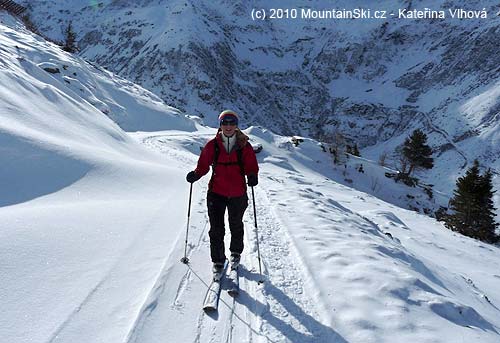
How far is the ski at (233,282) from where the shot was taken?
5367 millimetres

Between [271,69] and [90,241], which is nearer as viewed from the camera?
[90,241]

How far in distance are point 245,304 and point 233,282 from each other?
21.8 inches

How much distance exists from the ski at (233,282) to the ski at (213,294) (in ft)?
0.45

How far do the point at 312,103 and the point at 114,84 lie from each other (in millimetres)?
89589

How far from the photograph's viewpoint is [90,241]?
19.8 feet

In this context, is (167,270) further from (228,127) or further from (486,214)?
(486,214)

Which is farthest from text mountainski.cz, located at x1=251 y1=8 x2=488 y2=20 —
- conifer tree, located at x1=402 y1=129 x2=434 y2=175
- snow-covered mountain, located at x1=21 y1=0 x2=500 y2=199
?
conifer tree, located at x1=402 y1=129 x2=434 y2=175

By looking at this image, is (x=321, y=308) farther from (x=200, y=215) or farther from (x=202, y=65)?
(x=202, y=65)

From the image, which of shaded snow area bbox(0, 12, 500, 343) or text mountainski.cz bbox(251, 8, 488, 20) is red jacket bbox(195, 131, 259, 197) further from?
text mountainski.cz bbox(251, 8, 488, 20)

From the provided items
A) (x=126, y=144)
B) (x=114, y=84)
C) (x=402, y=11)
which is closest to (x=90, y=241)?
(x=126, y=144)

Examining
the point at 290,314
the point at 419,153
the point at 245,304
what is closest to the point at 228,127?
the point at 245,304

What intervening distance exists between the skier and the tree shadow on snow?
30.2 inches

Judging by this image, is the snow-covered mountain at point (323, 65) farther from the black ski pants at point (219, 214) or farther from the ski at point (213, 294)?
the ski at point (213, 294)

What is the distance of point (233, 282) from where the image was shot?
5.68 metres
